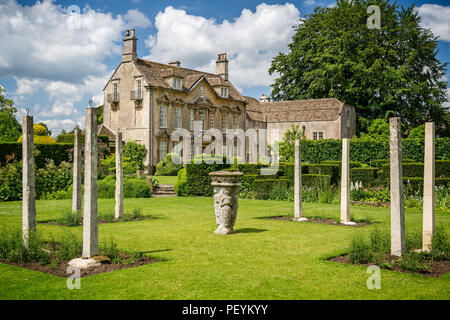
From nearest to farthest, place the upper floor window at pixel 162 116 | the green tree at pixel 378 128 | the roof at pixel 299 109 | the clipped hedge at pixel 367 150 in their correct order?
the clipped hedge at pixel 367 150 → the upper floor window at pixel 162 116 → the green tree at pixel 378 128 → the roof at pixel 299 109

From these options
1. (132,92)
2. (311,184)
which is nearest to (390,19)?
(132,92)

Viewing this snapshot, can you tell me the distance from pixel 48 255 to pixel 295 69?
132 ft

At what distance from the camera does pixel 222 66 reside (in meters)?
46.6

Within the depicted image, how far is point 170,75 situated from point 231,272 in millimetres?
33227

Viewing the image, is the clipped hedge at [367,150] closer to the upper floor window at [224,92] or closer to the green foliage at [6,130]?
the upper floor window at [224,92]

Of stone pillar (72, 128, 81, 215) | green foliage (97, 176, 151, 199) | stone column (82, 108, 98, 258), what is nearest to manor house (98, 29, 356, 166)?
green foliage (97, 176, 151, 199)

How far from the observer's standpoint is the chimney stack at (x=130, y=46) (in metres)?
36.9

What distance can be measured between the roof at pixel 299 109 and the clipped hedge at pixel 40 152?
85.7 ft

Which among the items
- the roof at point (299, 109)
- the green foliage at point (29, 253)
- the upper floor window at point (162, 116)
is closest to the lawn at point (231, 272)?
the green foliage at point (29, 253)

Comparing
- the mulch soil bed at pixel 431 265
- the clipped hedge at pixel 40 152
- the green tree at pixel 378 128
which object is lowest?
the mulch soil bed at pixel 431 265

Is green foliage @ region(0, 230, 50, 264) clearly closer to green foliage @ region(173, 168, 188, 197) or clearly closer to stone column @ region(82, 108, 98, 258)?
stone column @ region(82, 108, 98, 258)

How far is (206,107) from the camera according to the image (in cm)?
4238

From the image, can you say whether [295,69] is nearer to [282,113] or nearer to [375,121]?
[282,113]

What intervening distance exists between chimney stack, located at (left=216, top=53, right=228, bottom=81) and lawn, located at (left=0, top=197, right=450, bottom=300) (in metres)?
36.4
